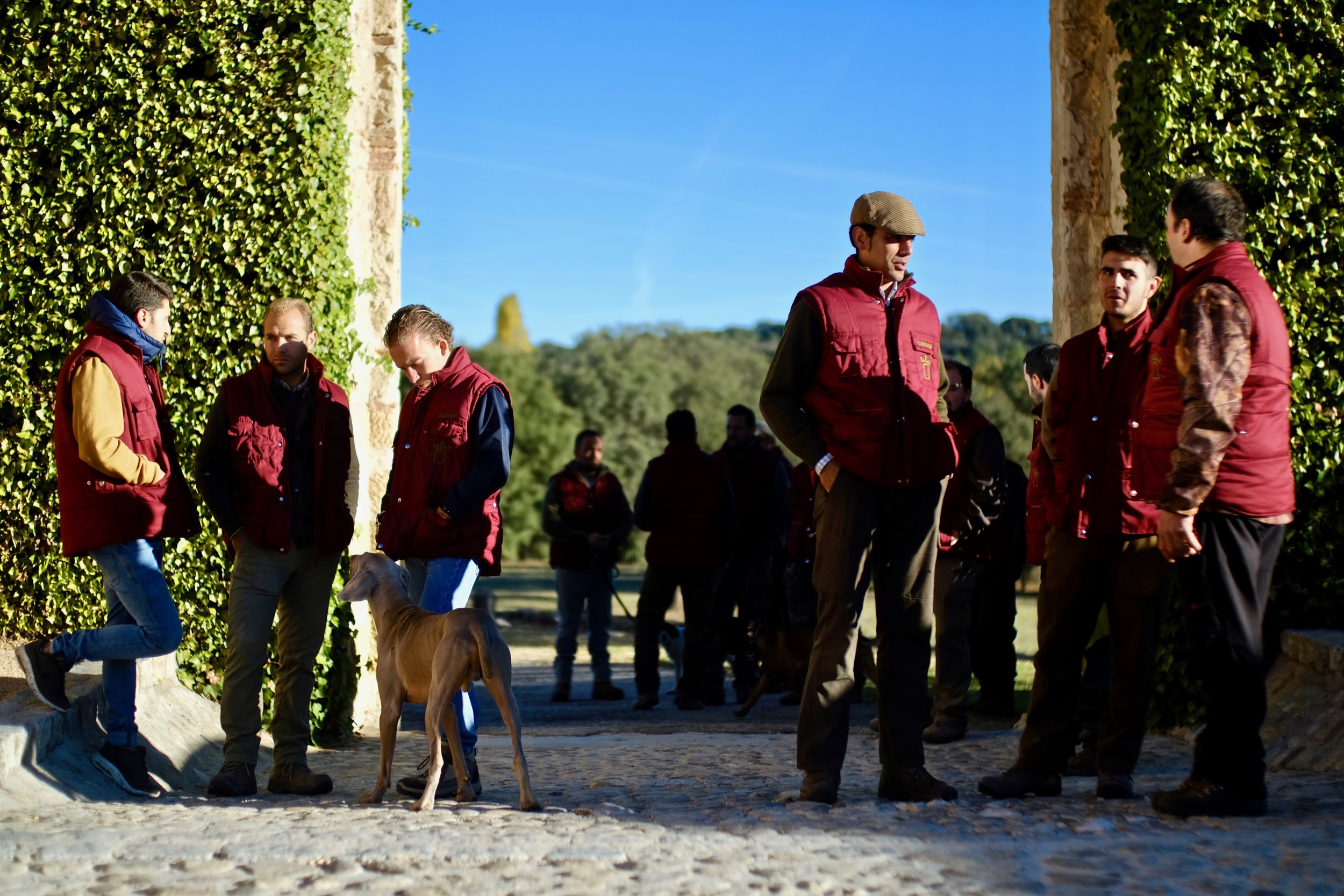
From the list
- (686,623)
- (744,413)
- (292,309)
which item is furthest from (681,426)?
(292,309)

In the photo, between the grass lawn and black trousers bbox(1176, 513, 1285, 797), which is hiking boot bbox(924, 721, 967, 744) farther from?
black trousers bbox(1176, 513, 1285, 797)

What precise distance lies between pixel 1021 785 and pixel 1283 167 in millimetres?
3858

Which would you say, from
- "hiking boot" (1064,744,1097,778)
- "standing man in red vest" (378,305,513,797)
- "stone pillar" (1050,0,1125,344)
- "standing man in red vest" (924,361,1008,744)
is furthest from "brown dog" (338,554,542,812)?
"stone pillar" (1050,0,1125,344)

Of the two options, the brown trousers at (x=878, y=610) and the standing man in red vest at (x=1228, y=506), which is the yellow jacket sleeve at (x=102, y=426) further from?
the standing man in red vest at (x=1228, y=506)

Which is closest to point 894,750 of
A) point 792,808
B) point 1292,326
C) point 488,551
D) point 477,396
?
point 792,808

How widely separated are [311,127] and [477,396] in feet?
8.66

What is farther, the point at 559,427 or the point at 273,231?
the point at 559,427

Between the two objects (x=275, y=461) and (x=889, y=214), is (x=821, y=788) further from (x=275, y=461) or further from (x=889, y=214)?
(x=275, y=461)

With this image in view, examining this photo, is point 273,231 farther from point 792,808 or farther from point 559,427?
point 559,427

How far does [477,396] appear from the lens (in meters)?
5.69

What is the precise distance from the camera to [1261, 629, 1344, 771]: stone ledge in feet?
19.1

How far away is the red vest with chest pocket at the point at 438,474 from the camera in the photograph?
18.5 ft

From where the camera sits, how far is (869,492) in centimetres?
505

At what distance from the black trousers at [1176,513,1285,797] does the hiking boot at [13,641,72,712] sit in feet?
15.5
